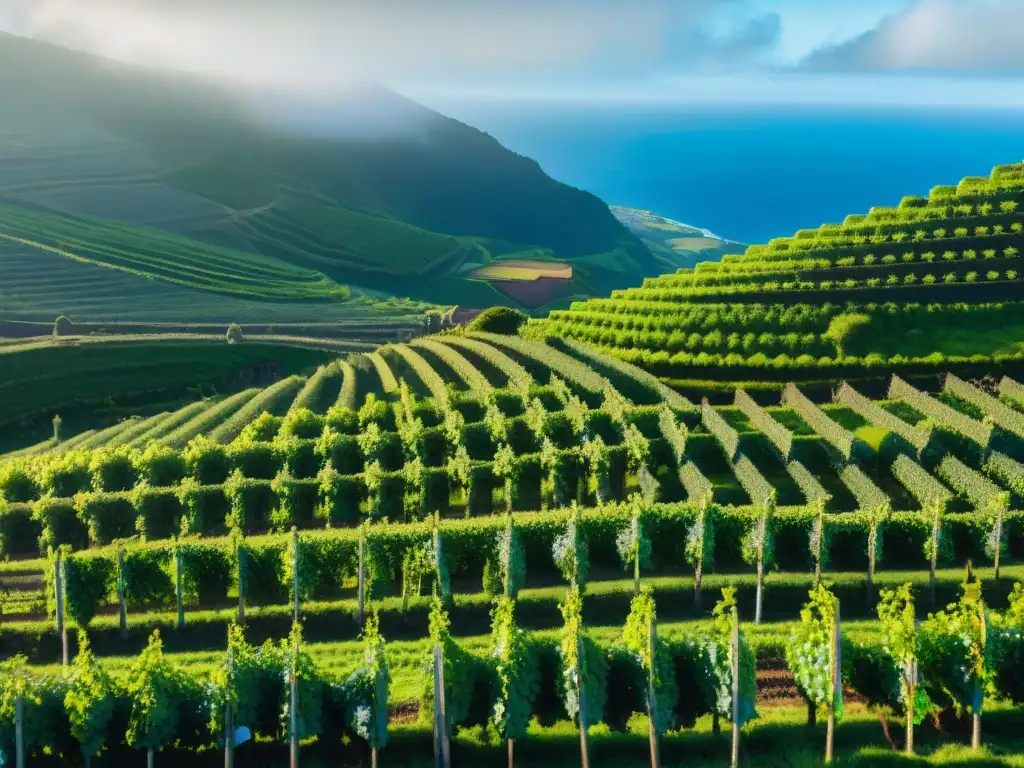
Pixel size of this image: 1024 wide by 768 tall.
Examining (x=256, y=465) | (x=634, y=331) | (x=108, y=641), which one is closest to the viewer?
(x=108, y=641)

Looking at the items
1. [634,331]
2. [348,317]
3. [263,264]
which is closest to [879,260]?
[634,331]

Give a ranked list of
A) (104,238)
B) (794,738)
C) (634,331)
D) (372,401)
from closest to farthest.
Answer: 1. (794,738)
2. (372,401)
3. (634,331)
4. (104,238)

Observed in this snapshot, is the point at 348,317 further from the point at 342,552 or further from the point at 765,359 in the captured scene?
the point at 342,552

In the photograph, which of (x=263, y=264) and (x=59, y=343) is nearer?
(x=59, y=343)

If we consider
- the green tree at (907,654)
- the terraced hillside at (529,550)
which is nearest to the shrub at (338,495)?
the terraced hillside at (529,550)

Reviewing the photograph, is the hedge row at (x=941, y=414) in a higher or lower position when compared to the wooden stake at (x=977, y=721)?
higher

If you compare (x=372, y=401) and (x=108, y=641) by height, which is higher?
(x=372, y=401)

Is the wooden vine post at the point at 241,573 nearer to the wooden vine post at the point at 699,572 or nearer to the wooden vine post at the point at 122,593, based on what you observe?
the wooden vine post at the point at 122,593

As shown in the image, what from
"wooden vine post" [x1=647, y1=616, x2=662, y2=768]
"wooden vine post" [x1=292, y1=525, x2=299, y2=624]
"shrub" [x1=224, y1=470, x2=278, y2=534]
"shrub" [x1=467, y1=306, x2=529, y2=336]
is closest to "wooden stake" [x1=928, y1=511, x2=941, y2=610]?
"wooden vine post" [x1=647, y1=616, x2=662, y2=768]
